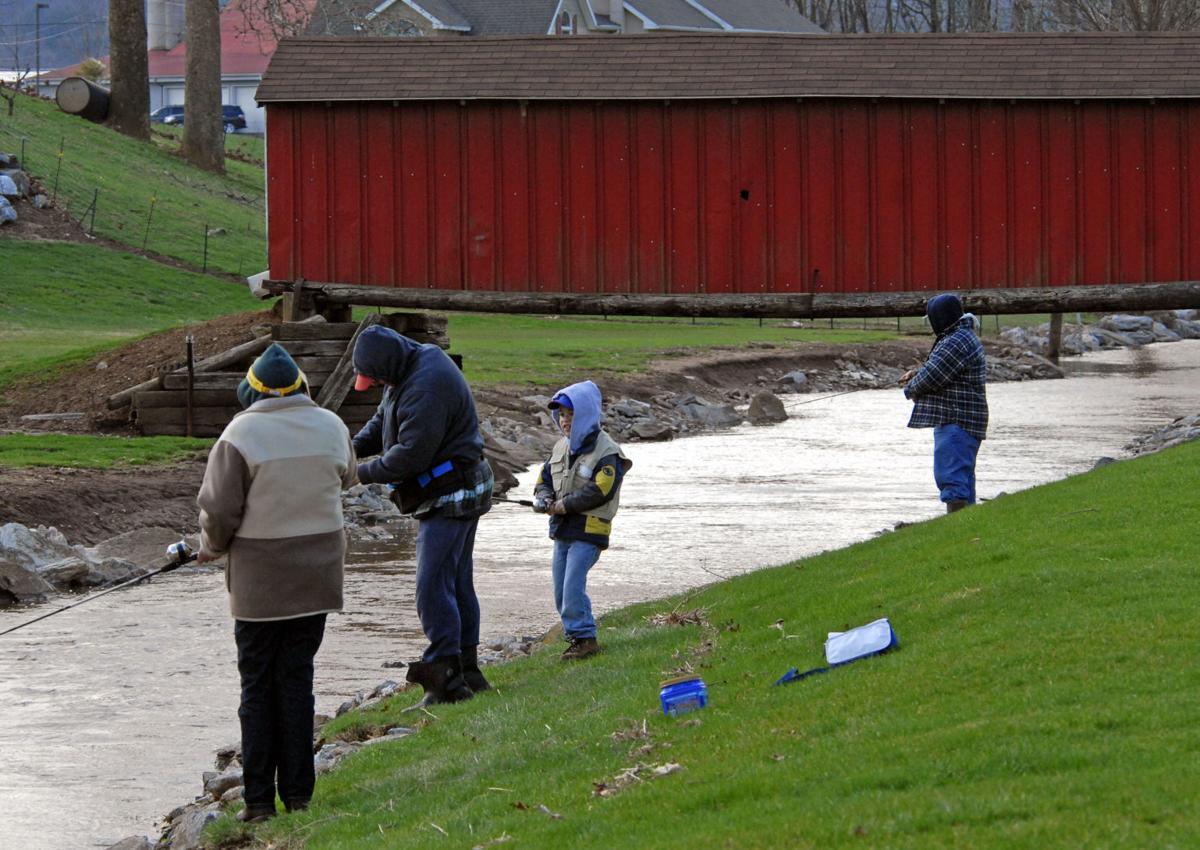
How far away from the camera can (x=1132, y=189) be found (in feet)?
75.1

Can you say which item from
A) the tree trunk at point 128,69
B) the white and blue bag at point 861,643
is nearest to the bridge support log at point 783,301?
the white and blue bag at point 861,643

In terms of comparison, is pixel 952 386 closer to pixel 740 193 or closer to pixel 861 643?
pixel 861 643

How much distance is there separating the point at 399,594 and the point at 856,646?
7894 mm

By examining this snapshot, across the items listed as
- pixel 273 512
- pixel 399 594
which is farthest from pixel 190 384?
pixel 273 512

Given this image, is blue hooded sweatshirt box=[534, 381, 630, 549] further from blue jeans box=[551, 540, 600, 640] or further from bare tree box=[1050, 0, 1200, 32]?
bare tree box=[1050, 0, 1200, 32]

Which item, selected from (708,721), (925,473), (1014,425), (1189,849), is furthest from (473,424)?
(1014,425)

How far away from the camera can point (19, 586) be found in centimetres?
1522

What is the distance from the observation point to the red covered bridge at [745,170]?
2288cm

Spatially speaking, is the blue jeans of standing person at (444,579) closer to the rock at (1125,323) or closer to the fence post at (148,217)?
the fence post at (148,217)

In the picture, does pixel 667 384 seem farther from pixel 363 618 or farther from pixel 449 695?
pixel 449 695

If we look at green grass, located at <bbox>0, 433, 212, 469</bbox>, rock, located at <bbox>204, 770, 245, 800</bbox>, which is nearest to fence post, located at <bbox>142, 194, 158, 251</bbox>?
green grass, located at <bbox>0, 433, 212, 469</bbox>

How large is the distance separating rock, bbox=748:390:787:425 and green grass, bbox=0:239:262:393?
11367mm

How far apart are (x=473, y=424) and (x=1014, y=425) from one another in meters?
23.1

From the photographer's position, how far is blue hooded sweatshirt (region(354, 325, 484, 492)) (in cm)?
867
